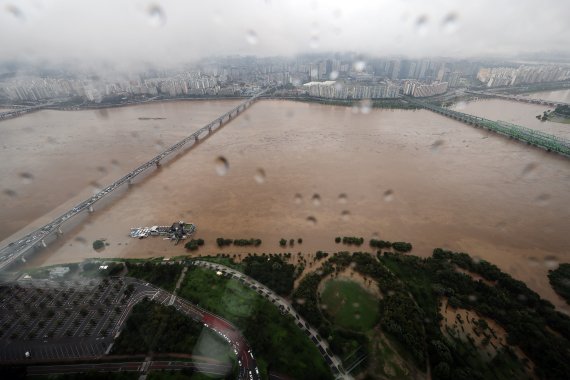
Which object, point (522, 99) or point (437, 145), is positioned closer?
point (437, 145)

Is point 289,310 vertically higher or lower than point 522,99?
lower

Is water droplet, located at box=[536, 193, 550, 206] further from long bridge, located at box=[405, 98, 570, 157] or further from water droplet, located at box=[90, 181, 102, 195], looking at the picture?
water droplet, located at box=[90, 181, 102, 195]

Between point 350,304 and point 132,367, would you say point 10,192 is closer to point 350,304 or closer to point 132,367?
point 132,367

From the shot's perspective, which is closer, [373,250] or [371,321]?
[371,321]

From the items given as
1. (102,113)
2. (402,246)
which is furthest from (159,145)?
(402,246)

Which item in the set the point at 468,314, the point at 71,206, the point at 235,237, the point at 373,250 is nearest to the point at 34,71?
the point at 71,206

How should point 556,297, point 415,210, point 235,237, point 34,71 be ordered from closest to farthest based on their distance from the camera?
1. point 556,297
2. point 235,237
3. point 415,210
4. point 34,71

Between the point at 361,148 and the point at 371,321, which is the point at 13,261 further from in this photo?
the point at 361,148
